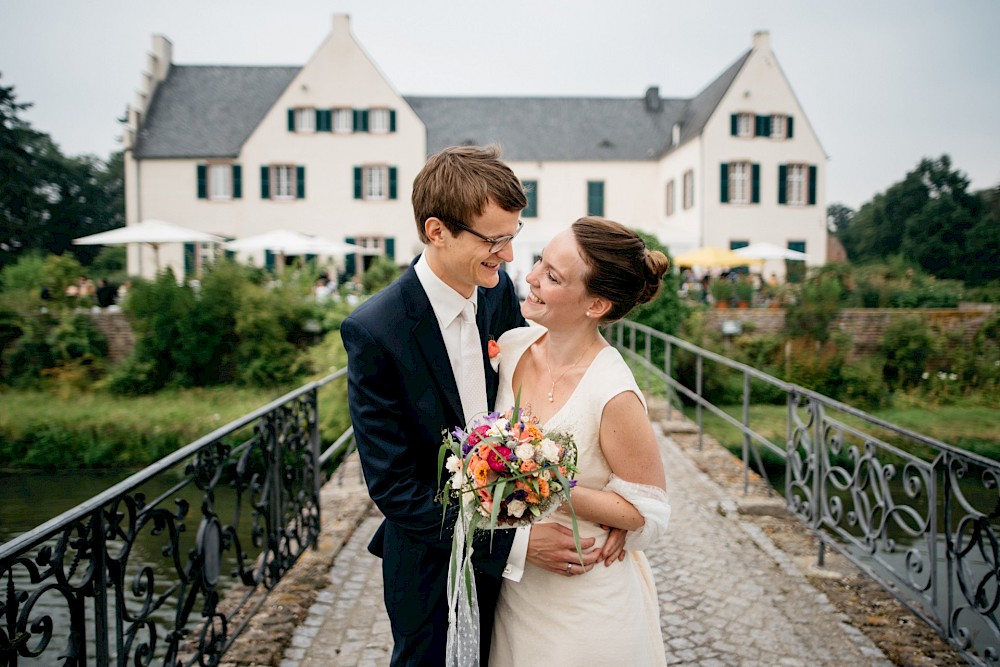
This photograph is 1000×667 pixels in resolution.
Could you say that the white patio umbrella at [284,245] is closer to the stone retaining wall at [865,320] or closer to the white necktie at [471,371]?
the stone retaining wall at [865,320]

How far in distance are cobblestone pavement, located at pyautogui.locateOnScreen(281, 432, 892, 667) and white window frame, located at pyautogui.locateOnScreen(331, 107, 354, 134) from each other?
27.0 m

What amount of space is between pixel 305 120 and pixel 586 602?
30713 millimetres

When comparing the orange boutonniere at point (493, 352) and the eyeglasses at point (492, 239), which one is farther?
the orange boutonniere at point (493, 352)

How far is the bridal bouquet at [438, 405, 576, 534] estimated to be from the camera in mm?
1781

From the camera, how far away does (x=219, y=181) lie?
99.3 ft

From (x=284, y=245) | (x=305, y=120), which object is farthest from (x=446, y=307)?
(x=305, y=120)

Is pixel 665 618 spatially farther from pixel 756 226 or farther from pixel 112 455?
pixel 756 226

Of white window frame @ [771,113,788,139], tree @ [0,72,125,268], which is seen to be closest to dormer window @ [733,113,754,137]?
white window frame @ [771,113,788,139]

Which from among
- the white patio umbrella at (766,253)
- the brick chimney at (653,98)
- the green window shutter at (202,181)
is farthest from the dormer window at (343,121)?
the white patio umbrella at (766,253)

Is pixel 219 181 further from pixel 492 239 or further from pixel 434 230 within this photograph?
pixel 492 239

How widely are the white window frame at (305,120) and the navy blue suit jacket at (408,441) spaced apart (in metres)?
30.0

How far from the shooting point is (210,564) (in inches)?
138

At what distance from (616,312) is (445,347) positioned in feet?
1.76

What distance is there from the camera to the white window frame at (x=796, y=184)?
3002 centimetres
